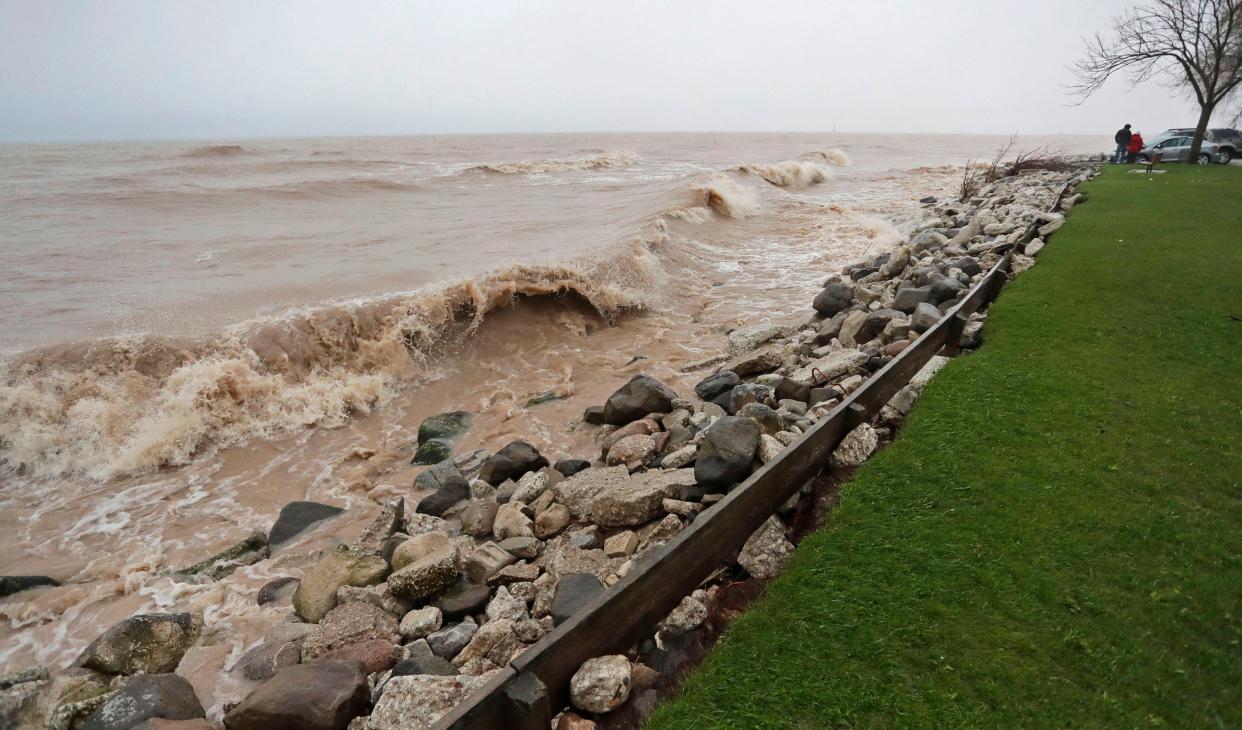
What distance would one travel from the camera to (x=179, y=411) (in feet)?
25.1

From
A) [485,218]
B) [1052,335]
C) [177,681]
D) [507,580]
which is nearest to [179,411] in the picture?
[177,681]

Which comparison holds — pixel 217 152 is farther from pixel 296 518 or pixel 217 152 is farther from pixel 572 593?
pixel 572 593

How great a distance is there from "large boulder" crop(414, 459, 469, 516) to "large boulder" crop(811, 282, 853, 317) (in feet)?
20.5

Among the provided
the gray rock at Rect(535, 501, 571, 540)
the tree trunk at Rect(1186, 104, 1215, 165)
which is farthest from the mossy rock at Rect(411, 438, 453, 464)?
the tree trunk at Rect(1186, 104, 1215, 165)

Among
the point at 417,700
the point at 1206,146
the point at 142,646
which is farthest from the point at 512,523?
the point at 1206,146

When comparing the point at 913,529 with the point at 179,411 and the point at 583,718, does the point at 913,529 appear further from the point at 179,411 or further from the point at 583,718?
the point at 179,411

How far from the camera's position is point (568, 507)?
16.3 feet

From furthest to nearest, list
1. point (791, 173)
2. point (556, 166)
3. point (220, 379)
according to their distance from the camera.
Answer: point (556, 166), point (791, 173), point (220, 379)

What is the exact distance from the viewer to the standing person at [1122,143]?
26.9m

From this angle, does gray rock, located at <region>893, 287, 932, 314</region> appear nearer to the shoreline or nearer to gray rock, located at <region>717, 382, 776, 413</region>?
the shoreline

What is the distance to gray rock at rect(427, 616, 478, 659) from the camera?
3.67 metres

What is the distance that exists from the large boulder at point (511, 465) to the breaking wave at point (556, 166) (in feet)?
111

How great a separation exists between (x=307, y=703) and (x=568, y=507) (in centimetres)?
228

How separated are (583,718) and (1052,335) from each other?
593 cm
